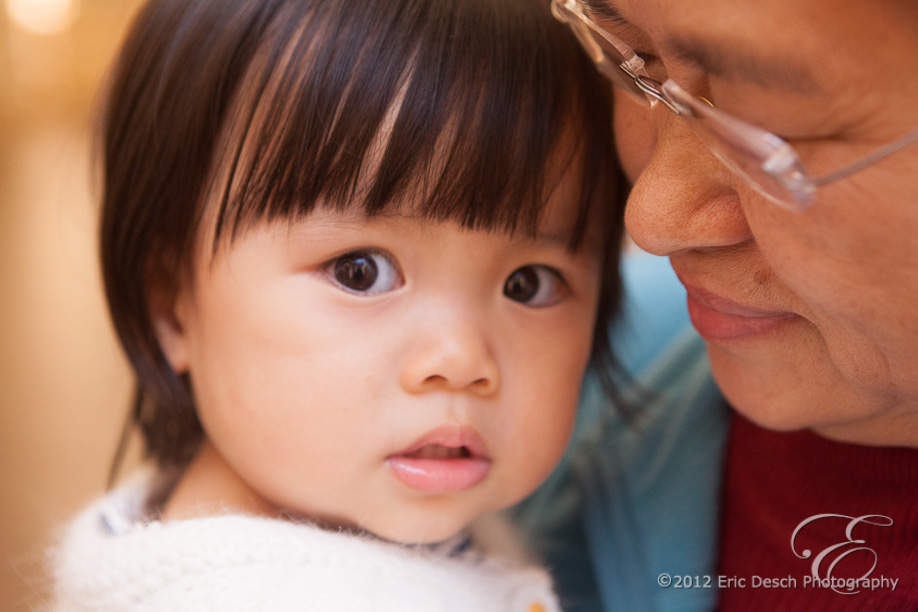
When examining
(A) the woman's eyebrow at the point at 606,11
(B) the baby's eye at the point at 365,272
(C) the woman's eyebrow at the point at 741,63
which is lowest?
(B) the baby's eye at the point at 365,272

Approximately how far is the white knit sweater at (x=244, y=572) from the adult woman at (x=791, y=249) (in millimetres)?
311

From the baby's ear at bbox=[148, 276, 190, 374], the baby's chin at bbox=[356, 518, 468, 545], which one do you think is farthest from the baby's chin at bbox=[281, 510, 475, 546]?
the baby's ear at bbox=[148, 276, 190, 374]

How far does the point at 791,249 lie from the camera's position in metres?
0.66

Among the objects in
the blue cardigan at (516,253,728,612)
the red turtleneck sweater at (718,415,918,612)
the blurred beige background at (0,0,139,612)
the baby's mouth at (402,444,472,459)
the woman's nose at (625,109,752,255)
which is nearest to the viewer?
the woman's nose at (625,109,752,255)

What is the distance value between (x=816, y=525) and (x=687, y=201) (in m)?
0.44

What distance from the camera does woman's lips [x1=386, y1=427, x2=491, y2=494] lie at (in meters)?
0.92

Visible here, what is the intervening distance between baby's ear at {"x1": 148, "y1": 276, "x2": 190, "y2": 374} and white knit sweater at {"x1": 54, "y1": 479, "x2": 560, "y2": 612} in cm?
22

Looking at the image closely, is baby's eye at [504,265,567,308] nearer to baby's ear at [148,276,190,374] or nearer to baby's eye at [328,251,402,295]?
baby's eye at [328,251,402,295]

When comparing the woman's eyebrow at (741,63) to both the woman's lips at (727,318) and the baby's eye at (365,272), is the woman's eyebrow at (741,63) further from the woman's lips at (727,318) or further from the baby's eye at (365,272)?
the baby's eye at (365,272)

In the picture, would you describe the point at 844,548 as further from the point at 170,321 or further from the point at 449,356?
the point at 170,321

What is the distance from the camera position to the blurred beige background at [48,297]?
58.2 inches

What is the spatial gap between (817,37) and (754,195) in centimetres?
15

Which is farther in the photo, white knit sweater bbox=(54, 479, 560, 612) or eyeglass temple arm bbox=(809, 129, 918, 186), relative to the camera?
white knit sweater bbox=(54, 479, 560, 612)

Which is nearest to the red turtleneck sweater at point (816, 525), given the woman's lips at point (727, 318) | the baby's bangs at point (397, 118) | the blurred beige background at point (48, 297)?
the woman's lips at point (727, 318)
